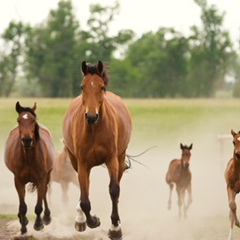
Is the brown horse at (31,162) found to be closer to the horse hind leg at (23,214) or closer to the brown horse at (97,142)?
the horse hind leg at (23,214)

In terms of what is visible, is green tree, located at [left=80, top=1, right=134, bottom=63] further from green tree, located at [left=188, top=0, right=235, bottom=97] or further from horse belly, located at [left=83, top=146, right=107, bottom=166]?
horse belly, located at [left=83, top=146, right=107, bottom=166]

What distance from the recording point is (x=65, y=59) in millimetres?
56938

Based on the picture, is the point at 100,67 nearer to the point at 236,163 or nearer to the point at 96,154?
the point at 96,154

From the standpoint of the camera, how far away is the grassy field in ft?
57.7

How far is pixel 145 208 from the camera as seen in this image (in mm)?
18609

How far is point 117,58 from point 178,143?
90.7 ft

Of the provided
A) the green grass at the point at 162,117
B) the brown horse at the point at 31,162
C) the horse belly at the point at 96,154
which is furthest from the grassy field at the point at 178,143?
the horse belly at the point at 96,154

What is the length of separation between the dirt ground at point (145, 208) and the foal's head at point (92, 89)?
427 cm

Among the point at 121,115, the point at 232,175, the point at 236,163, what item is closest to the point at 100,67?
the point at 121,115

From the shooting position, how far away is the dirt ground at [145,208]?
46.6 ft

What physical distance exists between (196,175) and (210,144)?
11452 millimetres

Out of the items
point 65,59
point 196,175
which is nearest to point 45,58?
point 65,59

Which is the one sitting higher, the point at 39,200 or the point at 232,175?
the point at 232,175

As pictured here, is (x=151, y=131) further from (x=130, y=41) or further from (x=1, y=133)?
(x=130, y=41)
